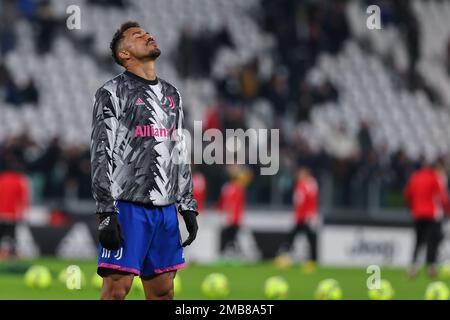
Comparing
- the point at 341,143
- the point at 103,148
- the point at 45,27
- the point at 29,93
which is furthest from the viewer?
the point at 45,27

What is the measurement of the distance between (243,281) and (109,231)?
10583mm

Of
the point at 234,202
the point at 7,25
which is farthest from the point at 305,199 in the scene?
the point at 7,25

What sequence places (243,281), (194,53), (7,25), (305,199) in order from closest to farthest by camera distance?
(243,281) < (305,199) < (7,25) < (194,53)

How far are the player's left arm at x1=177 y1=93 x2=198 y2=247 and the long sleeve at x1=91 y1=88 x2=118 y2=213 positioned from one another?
0.52 meters

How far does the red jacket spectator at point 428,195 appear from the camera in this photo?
17984 mm

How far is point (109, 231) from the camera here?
648 cm

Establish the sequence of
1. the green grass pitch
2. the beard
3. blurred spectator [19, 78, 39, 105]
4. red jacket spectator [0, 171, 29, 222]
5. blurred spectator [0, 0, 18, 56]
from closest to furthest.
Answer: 1. the beard
2. the green grass pitch
3. red jacket spectator [0, 171, 29, 222]
4. blurred spectator [19, 78, 39, 105]
5. blurred spectator [0, 0, 18, 56]

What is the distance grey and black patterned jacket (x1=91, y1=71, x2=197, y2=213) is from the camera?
6.64 m

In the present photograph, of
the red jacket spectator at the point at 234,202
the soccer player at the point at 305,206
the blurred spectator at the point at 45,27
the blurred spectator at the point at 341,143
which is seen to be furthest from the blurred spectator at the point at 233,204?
the blurred spectator at the point at 45,27

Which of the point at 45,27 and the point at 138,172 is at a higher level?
the point at 45,27

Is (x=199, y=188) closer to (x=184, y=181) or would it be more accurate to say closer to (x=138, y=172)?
(x=184, y=181)

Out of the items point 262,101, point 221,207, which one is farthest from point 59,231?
point 262,101

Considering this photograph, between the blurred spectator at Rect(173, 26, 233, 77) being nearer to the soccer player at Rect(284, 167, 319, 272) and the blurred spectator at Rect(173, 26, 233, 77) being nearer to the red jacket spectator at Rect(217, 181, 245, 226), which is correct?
the red jacket spectator at Rect(217, 181, 245, 226)

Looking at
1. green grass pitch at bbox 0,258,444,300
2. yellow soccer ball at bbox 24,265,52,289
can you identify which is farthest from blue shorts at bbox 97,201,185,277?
yellow soccer ball at bbox 24,265,52,289
